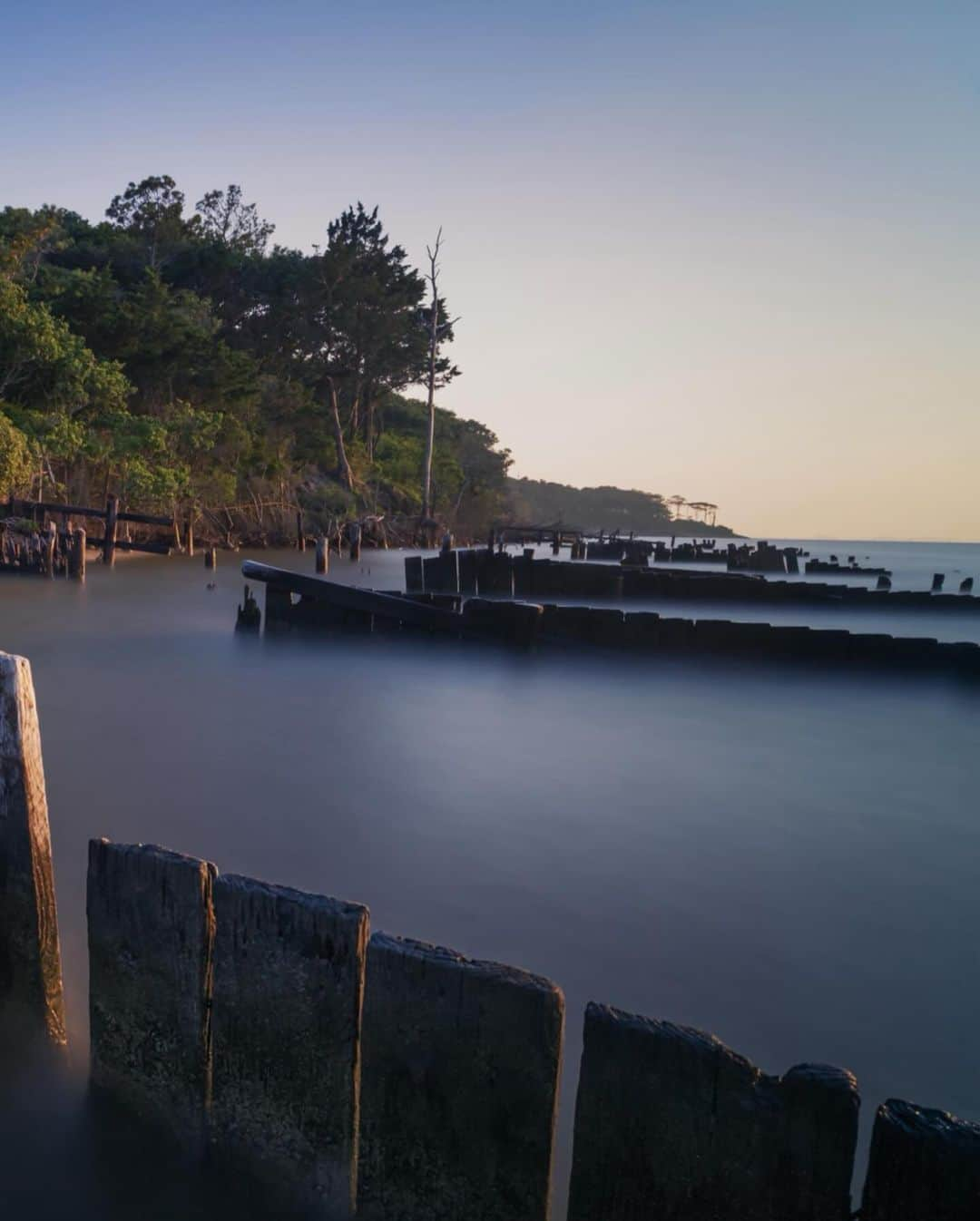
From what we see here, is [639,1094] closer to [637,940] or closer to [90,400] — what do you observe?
[637,940]

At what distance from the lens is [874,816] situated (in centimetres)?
697

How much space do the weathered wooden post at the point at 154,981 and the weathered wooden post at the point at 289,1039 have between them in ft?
0.22

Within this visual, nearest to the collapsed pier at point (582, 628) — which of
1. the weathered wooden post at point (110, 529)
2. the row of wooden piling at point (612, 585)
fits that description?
the row of wooden piling at point (612, 585)

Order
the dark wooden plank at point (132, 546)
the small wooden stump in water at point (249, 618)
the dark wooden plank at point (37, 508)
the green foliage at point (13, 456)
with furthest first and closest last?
1. the dark wooden plank at point (132, 546)
2. the dark wooden plank at point (37, 508)
3. the green foliage at point (13, 456)
4. the small wooden stump in water at point (249, 618)

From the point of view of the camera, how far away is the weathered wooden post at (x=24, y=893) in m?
2.87

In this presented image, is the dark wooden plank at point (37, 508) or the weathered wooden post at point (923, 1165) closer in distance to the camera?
the weathered wooden post at point (923, 1165)

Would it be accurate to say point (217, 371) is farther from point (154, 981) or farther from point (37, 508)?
point (154, 981)

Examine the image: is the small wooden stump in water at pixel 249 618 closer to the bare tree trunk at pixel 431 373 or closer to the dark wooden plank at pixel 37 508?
the dark wooden plank at pixel 37 508

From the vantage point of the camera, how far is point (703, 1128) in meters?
1.87

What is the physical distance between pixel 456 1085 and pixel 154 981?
3.25ft

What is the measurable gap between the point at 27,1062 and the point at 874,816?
600cm

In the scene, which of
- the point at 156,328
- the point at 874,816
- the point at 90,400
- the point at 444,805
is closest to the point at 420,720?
the point at 444,805

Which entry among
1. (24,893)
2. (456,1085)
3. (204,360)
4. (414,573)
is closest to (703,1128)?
(456,1085)

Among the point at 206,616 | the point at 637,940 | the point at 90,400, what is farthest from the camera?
the point at 90,400
